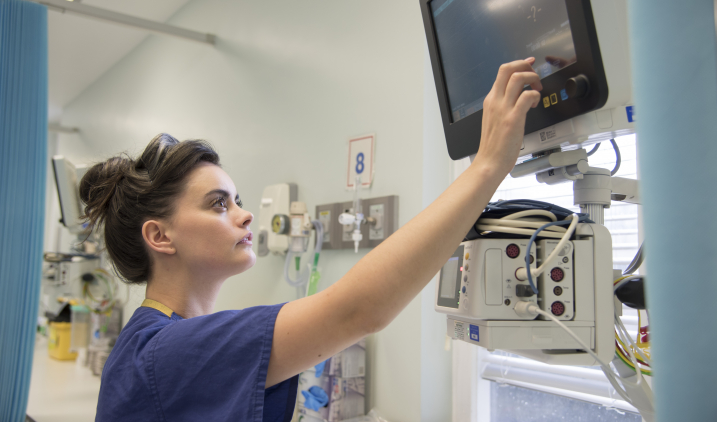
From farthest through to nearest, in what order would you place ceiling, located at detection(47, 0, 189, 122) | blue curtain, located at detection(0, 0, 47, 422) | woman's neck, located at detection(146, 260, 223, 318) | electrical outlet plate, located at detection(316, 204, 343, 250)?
ceiling, located at detection(47, 0, 189, 122), blue curtain, located at detection(0, 0, 47, 422), electrical outlet plate, located at detection(316, 204, 343, 250), woman's neck, located at detection(146, 260, 223, 318)

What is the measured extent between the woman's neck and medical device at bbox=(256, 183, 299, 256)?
1.27m

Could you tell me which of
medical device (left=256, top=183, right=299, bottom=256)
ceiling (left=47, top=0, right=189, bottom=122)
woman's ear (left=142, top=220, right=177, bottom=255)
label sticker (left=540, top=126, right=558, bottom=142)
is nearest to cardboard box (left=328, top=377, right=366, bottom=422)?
medical device (left=256, top=183, right=299, bottom=256)

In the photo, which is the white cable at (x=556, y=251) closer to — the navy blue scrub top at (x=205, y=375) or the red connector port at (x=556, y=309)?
the red connector port at (x=556, y=309)

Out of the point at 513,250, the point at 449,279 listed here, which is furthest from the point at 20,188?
the point at 513,250

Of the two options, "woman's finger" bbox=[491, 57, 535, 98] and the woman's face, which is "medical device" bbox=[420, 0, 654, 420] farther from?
the woman's face

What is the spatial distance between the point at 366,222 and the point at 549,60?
3.94 feet

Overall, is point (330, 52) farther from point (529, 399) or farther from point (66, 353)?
point (66, 353)

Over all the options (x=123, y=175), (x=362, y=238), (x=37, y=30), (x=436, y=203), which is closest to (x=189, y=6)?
(x=37, y=30)

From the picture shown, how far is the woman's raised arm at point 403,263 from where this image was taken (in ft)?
2.21

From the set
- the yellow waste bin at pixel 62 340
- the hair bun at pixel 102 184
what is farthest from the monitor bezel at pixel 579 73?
the yellow waste bin at pixel 62 340

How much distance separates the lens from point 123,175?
1074 millimetres

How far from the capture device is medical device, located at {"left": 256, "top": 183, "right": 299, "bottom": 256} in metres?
2.33

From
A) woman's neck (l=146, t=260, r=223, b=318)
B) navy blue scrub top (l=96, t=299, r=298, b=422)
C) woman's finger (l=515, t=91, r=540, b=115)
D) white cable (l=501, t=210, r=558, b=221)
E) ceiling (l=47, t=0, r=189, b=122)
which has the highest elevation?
ceiling (l=47, t=0, r=189, b=122)

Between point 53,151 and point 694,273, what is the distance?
7.45 metres
